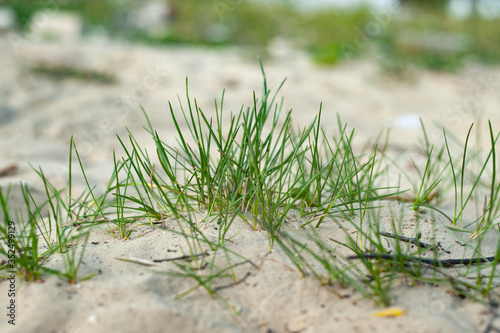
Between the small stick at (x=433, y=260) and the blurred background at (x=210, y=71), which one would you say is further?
the blurred background at (x=210, y=71)

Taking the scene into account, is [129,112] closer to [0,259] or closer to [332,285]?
[0,259]

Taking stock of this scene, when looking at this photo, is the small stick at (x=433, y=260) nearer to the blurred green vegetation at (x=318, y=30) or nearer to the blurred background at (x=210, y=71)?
the blurred background at (x=210, y=71)

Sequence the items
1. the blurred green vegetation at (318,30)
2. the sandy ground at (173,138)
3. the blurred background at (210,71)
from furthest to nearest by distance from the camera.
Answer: the blurred green vegetation at (318,30) < the blurred background at (210,71) < the sandy ground at (173,138)

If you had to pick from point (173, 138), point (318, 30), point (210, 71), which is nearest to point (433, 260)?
point (173, 138)

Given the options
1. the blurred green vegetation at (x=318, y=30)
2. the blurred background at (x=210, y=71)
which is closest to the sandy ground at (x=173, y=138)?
the blurred background at (x=210, y=71)

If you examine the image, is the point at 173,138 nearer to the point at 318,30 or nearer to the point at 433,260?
the point at 433,260

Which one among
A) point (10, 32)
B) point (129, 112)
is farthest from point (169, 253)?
point (10, 32)

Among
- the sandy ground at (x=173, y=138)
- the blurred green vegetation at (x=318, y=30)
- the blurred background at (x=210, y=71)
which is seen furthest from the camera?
the blurred green vegetation at (x=318, y=30)
